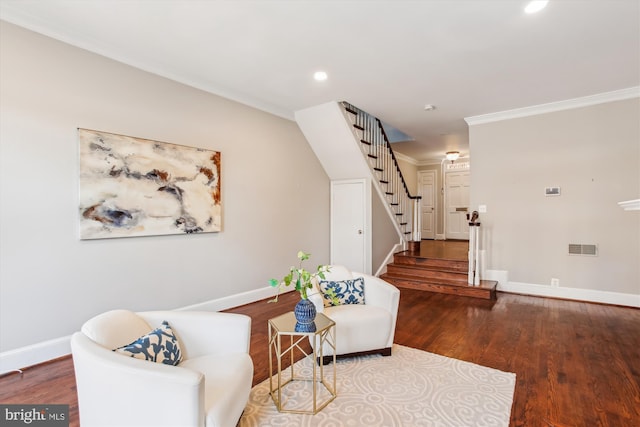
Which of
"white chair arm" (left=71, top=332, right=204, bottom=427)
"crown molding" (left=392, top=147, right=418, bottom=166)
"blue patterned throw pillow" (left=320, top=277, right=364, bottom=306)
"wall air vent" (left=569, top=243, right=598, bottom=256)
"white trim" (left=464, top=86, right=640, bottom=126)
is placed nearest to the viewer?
"white chair arm" (left=71, top=332, right=204, bottom=427)

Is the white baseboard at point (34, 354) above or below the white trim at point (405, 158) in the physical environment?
below

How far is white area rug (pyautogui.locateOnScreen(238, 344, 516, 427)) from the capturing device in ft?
6.23

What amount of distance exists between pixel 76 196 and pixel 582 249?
6.24 meters

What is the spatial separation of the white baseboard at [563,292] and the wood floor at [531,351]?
16 centimetres

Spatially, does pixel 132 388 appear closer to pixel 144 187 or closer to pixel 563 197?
pixel 144 187

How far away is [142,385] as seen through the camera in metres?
1.34

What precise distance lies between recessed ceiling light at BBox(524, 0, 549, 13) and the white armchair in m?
3.25

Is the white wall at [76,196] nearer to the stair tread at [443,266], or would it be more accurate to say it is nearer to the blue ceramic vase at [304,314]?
the blue ceramic vase at [304,314]

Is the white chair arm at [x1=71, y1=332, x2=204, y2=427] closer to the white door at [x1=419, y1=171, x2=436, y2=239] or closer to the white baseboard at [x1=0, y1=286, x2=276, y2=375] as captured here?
the white baseboard at [x1=0, y1=286, x2=276, y2=375]

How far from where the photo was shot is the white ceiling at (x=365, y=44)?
239cm

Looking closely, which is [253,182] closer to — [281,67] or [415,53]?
[281,67]

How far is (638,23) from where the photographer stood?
8.37 ft

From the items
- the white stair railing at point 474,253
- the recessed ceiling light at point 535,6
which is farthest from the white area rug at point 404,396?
the recessed ceiling light at point 535,6

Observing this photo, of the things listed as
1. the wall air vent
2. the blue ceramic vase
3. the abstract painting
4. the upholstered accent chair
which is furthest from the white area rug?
the wall air vent
